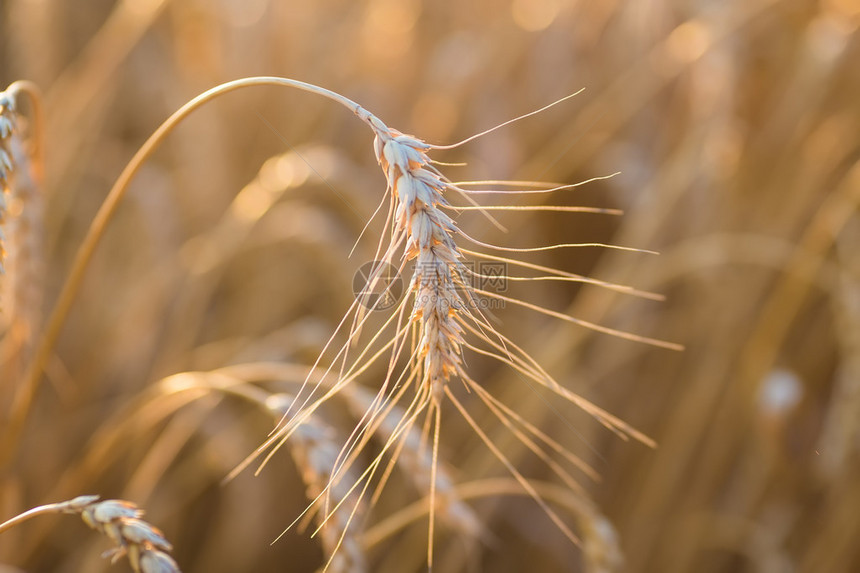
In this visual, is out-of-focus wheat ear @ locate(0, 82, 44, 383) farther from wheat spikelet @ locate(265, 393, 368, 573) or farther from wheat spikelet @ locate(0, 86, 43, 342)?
wheat spikelet @ locate(265, 393, 368, 573)

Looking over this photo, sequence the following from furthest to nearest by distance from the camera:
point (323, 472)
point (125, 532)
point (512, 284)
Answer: point (512, 284), point (323, 472), point (125, 532)

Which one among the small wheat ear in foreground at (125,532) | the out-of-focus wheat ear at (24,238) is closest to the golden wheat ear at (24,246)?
the out-of-focus wheat ear at (24,238)

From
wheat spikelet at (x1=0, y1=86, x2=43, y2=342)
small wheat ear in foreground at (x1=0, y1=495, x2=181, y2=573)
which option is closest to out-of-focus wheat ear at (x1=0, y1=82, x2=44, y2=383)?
wheat spikelet at (x1=0, y1=86, x2=43, y2=342)

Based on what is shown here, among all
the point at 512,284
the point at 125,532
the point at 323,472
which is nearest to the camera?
the point at 125,532

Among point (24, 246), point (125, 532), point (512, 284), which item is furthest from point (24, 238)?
point (512, 284)

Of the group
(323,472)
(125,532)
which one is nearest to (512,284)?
(323,472)

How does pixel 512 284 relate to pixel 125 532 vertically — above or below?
above

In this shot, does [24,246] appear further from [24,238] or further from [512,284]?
[512,284]

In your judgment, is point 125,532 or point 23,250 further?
point 23,250
